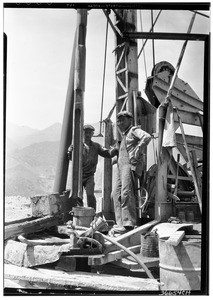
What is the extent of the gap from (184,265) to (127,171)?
1884mm

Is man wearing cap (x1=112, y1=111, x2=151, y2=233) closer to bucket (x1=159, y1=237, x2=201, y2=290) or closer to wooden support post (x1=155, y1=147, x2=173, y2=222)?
wooden support post (x1=155, y1=147, x2=173, y2=222)

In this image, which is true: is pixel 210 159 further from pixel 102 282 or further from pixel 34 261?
pixel 34 261

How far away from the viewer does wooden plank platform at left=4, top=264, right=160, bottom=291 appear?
3840 millimetres

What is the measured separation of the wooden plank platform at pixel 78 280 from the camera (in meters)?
3.84

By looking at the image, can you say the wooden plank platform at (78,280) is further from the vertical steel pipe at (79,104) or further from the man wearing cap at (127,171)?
the vertical steel pipe at (79,104)

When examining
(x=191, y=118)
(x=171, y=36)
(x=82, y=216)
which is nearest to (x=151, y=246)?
(x=82, y=216)

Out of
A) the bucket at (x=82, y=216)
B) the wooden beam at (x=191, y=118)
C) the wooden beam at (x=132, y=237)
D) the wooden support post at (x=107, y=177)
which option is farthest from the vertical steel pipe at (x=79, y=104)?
the wooden beam at (x=191, y=118)

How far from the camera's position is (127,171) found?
5.41m

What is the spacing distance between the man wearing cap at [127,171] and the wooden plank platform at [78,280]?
122cm

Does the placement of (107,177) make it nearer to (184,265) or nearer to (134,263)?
(134,263)

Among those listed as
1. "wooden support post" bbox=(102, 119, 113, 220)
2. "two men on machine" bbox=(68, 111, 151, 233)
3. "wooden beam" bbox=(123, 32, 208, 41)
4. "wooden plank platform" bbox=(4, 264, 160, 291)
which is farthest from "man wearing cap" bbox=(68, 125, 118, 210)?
"wooden plank platform" bbox=(4, 264, 160, 291)

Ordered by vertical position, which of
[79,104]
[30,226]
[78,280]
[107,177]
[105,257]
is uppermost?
[79,104]

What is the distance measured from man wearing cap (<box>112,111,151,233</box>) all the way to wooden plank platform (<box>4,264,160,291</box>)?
1222mm

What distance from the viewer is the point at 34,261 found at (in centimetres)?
435
